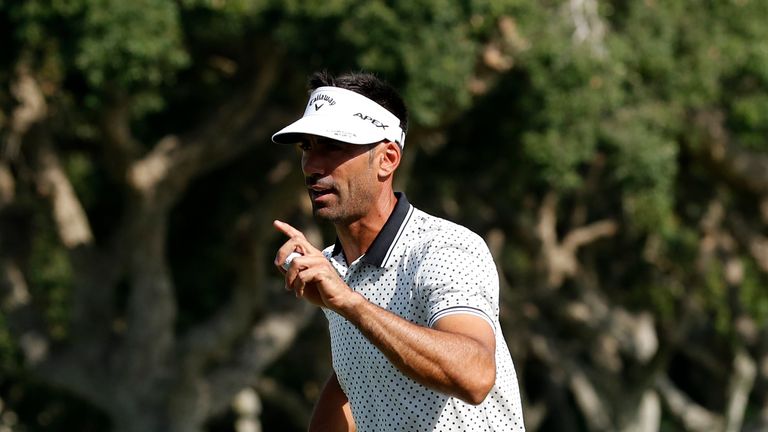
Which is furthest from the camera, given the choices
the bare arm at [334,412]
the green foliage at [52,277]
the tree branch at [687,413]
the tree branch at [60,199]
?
the tree branch at [687,413]

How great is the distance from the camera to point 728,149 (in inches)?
716

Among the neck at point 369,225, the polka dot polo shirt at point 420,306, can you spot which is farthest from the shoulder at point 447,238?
the neck at point 369,225

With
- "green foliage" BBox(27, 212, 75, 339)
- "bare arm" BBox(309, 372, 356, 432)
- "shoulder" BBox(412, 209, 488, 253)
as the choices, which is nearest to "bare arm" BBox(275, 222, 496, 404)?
"shoulder" BBox(412, 209, 488, 253)

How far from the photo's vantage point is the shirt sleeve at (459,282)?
3.48m

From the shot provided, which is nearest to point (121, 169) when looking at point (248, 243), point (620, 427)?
point (248, 243)

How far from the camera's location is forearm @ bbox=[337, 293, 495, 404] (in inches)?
130

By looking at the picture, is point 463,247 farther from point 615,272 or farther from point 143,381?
point 615,272

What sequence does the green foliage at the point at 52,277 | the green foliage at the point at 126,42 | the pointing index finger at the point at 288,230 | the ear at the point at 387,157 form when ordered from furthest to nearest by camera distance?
the green foliage at the point at 52,277 → the green foliage at the point at 126,42 → the ear at the point at 387,157 → the pointing index finger at the point at 288,230

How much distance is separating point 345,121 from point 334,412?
99 centimetres

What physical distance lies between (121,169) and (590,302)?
8.63 metres

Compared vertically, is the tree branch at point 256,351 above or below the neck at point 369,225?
below

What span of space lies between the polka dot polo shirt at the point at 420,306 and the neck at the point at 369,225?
34 mm

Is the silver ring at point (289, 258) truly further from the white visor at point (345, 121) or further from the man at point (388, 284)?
the white visor at point (345, 121)

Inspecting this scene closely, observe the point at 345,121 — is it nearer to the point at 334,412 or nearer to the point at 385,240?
the point at 385,240
